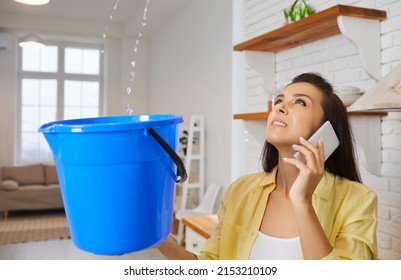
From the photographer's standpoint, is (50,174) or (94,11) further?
(94,11)

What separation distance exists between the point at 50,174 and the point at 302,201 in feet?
1.69

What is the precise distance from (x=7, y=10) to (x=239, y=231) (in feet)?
2.44

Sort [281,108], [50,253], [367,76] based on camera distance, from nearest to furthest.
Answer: [281,108] → [50,253] → [367,76]

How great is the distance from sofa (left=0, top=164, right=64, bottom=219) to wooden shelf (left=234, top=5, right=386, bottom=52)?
631 mm

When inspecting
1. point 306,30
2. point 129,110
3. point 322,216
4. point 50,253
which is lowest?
point 50,253

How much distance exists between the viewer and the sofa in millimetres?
869

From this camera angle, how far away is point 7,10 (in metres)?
0.94

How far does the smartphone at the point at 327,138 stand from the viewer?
0.79m

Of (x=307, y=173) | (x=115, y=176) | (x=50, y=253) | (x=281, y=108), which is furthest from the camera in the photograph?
(x=50, y=253)

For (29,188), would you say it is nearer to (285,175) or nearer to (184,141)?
(184,141)

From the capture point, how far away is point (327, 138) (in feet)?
2.67

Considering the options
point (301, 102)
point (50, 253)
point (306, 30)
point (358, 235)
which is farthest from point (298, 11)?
point (50, 253)

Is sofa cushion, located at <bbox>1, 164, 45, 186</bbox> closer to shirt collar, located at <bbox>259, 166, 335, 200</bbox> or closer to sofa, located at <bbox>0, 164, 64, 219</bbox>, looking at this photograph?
sofa, located at <bbox>0, 164, 64, 219</bbox>
